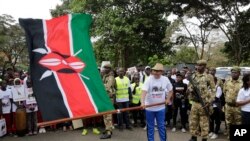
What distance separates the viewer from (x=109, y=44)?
31.8m

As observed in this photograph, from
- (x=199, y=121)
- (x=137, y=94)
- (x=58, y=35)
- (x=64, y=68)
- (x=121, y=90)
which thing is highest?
(x=58, y=35)

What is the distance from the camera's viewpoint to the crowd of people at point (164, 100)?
7555 mm

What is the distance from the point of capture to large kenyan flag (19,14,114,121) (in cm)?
438

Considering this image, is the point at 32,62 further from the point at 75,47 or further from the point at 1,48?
the point at 1,48

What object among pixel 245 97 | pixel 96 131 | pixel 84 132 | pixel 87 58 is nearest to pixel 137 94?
pixel 96 131

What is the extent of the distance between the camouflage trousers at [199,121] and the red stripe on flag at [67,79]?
3.88 metres

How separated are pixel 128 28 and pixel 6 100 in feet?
67.6

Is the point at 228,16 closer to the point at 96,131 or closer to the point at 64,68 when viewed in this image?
the point at 96,131

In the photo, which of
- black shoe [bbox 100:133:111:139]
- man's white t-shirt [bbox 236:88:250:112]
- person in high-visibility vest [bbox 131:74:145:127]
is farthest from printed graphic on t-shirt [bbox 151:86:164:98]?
person in high-visibility vest [bbox 131:74:145:127]

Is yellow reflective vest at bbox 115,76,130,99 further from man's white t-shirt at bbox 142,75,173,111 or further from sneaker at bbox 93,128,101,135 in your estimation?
man's white t-shirt at bbox 142,75,173,111

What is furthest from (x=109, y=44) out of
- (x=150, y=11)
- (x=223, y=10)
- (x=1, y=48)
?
(x=1, y=48)

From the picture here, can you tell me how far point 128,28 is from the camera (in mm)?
29828

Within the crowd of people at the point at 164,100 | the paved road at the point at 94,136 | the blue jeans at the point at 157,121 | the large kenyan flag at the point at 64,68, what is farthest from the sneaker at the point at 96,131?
the large kenyan flag at the point at 64,68

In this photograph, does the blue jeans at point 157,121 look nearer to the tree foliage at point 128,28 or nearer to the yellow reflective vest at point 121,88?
the yellow reflective vest at point 121,88
